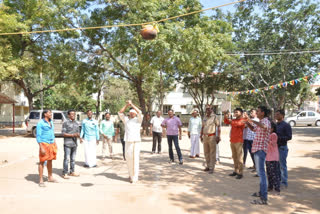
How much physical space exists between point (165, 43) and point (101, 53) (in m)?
6.27

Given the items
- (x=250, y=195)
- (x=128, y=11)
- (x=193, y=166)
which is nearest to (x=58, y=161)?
(x=193, y=166)

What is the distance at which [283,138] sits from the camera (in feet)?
18.1

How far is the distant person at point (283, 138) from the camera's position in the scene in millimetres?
5520

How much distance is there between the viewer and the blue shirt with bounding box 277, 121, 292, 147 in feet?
18.1

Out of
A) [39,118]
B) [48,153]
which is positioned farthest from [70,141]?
[39,118]

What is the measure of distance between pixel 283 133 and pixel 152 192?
290 centimetres

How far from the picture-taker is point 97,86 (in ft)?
66.4

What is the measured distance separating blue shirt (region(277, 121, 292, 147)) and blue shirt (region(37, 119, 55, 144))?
487cm

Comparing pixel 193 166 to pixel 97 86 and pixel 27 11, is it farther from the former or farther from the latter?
pixel 27 11

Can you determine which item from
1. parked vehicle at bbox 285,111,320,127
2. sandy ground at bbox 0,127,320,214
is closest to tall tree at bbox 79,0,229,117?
sandy ground at bbox 0,127,320,214

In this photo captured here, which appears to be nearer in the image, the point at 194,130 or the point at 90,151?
the point at 90,151

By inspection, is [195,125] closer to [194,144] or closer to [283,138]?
[194,144]

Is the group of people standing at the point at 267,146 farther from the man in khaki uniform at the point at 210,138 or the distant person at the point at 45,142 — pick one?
the distant person at the point at 45,142

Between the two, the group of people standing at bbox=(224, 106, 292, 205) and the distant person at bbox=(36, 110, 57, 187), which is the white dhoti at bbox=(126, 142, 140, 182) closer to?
the distant person at bbox=(36, 110, 57, 187)
